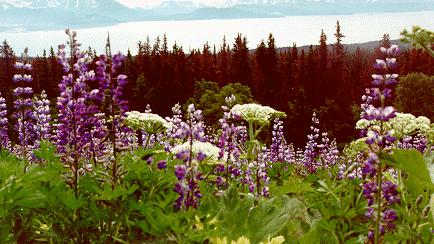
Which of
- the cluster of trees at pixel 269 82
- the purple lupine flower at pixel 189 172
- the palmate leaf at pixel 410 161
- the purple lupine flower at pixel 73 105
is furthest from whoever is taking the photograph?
the cluster of trees at pixel 269 82

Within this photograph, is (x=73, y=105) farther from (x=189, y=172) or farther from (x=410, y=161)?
(x=410, y=161)

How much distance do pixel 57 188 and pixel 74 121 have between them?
689 mm

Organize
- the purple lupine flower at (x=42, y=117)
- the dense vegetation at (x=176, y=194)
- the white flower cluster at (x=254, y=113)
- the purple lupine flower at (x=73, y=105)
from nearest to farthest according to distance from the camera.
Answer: the dense vegetation at (x=176, y=194) < the purple lupine flower at (x=73, y=105) < the white flower cluster at (x=254, y=113) < the purple lupine flower at (x=42, y=117)

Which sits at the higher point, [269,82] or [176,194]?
[176,194]

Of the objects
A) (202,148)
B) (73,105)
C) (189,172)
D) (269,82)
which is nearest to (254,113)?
(202,148)

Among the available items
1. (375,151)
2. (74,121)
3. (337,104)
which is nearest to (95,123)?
(74,121)

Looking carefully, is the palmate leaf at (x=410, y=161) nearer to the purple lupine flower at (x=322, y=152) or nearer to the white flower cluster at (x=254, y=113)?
the white flower cluster at (x=254, y=113)

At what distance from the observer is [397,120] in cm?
634

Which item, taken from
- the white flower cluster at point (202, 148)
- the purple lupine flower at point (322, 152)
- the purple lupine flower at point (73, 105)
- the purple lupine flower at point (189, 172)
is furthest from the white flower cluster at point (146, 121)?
the purple lupine flower at point (322, 152)

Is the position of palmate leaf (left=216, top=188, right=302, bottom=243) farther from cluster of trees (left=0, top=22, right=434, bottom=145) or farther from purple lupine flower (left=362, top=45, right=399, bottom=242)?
cluster of trees (left=0, top=22, right=434, bottom=145)

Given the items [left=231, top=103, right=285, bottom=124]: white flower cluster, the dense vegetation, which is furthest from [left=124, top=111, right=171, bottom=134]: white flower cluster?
the dense vegetation

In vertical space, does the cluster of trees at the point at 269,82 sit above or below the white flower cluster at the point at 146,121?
below

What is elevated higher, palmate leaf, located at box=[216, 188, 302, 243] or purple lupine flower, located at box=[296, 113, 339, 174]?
palmate leaf, located at box=[216, 188, 302, 243]

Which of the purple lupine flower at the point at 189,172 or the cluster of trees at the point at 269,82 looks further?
the cluster of trees at the point at 269,82
